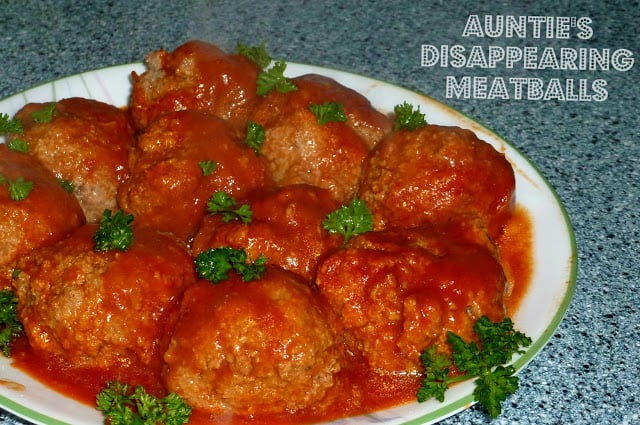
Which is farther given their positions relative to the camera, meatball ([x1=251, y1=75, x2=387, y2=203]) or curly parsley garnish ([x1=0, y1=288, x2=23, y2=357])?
meatball ([x1=251, y1=75, x2=387, y2=203])

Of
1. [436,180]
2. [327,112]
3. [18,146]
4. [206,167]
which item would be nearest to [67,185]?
[18,146]

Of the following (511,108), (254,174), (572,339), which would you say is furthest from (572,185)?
(254,174)

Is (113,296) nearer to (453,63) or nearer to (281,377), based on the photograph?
(281,377)

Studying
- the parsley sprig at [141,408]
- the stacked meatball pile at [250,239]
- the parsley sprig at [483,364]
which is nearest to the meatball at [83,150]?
the stacked meatball pile at [250,239]

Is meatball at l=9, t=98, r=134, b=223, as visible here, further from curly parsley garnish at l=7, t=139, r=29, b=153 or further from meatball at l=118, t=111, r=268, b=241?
meatball at l=118, t=111, r=268, b=241

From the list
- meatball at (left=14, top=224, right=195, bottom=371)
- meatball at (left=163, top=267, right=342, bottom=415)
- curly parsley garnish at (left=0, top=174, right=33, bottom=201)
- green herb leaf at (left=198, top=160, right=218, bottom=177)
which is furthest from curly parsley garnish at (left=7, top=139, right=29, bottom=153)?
meatball at (left=163, top=267, right=342, bottom=415)
